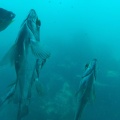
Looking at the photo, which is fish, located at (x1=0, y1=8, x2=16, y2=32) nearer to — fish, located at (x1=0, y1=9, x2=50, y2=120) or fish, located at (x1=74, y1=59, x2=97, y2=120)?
fish, located at (x1=0, y1=9, x2=50, y2=120)

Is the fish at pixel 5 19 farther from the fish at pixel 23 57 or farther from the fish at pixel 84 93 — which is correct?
the fish at pixel 84 93

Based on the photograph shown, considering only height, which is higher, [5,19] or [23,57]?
[5,19]

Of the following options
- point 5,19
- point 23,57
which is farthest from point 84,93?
point 5,19

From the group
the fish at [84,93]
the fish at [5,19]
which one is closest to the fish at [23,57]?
the fish at [5,19]

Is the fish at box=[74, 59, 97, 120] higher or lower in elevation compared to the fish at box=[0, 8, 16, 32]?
lower

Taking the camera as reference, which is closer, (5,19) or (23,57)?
(23,57)

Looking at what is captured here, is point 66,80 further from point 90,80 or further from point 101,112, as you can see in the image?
point 90,80

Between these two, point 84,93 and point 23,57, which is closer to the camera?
point 23,57

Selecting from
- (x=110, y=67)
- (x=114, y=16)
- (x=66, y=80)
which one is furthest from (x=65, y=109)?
(x=114, y=16)

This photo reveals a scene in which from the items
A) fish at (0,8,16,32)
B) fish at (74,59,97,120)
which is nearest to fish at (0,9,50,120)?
fish at (0,8,16,32)

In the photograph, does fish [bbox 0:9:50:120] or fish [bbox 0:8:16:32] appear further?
fish [bbox 0:8:16:32]

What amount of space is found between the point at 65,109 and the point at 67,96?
57.3 inches

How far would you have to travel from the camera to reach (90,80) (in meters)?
2.74

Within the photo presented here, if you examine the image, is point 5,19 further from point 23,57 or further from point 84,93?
point 84,93
